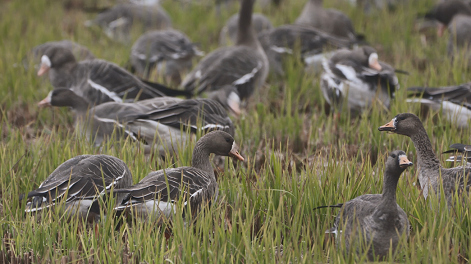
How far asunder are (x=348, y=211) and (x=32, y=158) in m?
2.95

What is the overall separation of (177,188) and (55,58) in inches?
164

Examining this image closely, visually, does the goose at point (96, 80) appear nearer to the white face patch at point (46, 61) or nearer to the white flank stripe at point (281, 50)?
the white face patch at point (46, 61)

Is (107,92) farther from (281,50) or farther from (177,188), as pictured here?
(281,50)

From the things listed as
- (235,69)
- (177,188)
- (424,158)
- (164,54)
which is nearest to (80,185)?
(177,188)

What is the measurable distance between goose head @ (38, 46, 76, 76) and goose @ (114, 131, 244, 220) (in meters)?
3.57

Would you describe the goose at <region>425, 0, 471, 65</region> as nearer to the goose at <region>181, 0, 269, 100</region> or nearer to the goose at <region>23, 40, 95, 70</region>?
the goose at <region>181, 0, 269, 100</region>

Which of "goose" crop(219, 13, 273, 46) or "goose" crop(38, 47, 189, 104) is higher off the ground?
"goose" crop(219, 13, 273, 46)

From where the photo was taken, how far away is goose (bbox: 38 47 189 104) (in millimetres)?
6906

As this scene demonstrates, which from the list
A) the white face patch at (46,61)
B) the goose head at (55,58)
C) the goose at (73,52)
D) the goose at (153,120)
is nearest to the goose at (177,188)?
the goose at (153,120)

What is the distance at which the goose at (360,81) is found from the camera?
22.5ft

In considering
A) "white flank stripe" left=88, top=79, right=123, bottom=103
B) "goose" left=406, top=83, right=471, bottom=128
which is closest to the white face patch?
"white flank stripe" left=88, top=79, right=123, bottom=103

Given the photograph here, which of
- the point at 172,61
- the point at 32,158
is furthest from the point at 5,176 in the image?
the point at 172,61

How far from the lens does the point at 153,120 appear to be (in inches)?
223

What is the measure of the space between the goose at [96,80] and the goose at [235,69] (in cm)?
80
